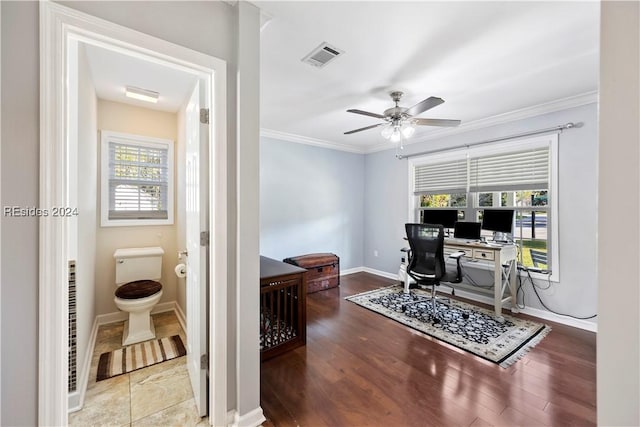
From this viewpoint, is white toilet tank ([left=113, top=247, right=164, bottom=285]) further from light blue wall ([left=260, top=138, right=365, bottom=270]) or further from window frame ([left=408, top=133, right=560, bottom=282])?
window frame ([left=408, top=133, right=560, bottom=282])

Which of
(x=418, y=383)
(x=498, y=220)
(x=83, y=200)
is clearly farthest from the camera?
(x=498, y=220)

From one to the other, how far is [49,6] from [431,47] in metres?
2.27

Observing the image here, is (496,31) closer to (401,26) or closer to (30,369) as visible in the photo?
(401,26)

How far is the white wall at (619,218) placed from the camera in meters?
0.50

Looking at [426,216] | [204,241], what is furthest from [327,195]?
[204,241]

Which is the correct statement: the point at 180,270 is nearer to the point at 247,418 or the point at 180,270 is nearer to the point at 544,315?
the point at 247,418

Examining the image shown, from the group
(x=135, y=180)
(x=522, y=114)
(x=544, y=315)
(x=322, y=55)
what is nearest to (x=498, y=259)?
(x=544, y=315)

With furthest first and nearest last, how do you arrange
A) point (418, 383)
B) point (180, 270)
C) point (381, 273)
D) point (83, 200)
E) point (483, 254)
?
1. point (381, 273)
2. point (483, 254)
3. point (180, 270)
4. point (83, 200)
5. point (418, 383)

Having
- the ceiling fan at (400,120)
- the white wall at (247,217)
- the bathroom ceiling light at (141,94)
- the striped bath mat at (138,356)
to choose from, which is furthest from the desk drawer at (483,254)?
the bathroom ceiling light at (141,94)

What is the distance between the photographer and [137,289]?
8.27ft

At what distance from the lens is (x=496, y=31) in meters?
1.84

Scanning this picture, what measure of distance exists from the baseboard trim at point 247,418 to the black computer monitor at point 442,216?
349cm

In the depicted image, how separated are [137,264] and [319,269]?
2.49 meters

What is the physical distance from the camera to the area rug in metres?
2.45
